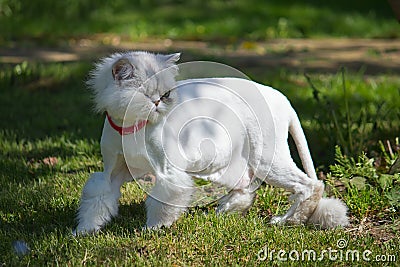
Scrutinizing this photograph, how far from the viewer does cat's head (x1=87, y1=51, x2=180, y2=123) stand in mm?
3354

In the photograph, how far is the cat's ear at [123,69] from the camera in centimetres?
336

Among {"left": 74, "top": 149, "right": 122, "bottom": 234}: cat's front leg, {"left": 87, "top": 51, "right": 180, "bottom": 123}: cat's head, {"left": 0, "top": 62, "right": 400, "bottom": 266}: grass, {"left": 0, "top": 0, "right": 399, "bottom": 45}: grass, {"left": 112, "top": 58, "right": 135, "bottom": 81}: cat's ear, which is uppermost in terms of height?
{"left": 112, "top": 58, "right": 135, "bottom": 81}: cat's ear

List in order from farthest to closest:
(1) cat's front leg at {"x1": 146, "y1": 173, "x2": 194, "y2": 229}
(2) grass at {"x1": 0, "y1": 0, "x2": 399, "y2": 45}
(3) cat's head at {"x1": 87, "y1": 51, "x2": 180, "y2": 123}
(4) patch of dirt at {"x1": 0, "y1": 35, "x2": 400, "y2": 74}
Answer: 1. (2) grass at {"x1": 0, "y1": 0, "x2": 399, "y2": 45}
2. (4) patch of dirt at {"x1": 0, "y1": 35, "x2": 400, "y2": 74}
3. (1) cat's front leg at {"x1": 146, "y1": 173, "x2": 194, "y2": 229}
4. (3) cat's head at {"x1": 87, "y1": 51, "x2": 180, "y2": 123}

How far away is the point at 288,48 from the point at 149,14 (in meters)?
3.38

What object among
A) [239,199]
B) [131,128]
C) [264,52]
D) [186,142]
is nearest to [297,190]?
[239,199]

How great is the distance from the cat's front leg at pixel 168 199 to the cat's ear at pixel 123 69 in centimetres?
51

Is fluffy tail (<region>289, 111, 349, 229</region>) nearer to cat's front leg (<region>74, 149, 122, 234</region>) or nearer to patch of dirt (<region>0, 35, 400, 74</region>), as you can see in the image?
cat's front leg (<region>74, 149, 122, 234</region>)

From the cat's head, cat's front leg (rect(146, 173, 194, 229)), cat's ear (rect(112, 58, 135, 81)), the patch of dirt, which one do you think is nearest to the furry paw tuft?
cat's front leg (rect(146, 173, 194, 229))

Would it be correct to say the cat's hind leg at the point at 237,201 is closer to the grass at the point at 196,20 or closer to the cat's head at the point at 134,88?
the cat's head at the point at 134,88

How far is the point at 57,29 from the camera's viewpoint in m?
11.8

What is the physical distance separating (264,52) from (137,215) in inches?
249

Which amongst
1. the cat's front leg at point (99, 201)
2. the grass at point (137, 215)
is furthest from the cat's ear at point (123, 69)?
the grass at point (137, 215)

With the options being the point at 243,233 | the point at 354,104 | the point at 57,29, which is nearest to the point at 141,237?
the point at 243,233

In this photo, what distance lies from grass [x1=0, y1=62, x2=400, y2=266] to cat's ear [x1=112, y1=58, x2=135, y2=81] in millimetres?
780
